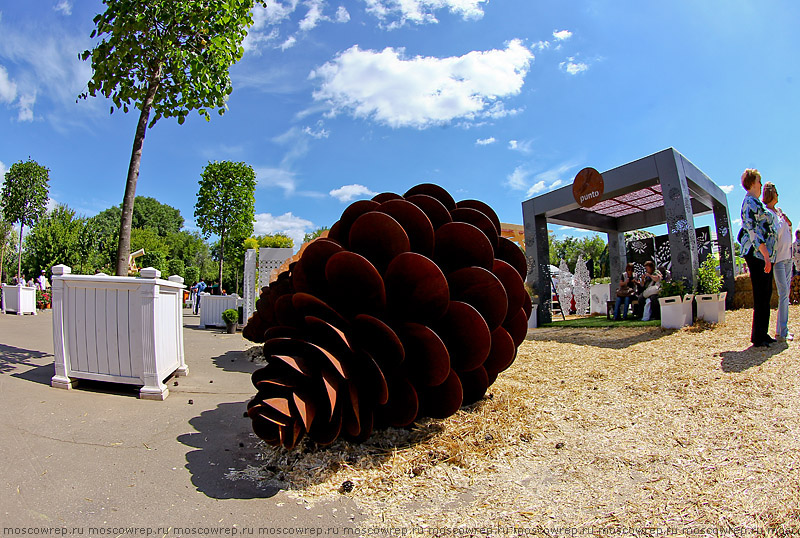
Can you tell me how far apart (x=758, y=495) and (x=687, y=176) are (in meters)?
9.98

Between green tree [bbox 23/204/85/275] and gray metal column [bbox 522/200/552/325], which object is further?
green tree [bbox 23/204/85/275]

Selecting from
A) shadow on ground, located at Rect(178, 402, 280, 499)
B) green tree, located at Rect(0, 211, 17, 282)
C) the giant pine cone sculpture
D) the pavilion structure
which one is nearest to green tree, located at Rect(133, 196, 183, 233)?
green tree, located at Rect(0, 211, 17, 282)

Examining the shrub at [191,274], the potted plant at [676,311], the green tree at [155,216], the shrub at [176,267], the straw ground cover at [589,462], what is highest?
the green tree at [155,216]

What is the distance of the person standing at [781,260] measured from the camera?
176 inches

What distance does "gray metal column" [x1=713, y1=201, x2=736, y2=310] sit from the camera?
10133mm

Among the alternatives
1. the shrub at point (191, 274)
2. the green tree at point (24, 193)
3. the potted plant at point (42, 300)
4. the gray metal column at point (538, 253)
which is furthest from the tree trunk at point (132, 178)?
the shrub at point (191, 274)

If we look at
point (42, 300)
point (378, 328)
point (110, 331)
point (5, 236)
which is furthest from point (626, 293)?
point (5, 236)

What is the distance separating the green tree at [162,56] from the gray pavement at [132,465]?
7.87ft

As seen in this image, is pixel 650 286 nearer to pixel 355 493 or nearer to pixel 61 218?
pixel 355 493

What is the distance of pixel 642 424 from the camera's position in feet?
8.48

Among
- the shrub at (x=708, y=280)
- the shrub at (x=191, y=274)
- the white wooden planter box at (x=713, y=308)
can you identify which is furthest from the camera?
the shrub at (x=191, y=274)

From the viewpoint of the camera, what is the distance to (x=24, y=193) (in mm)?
30734

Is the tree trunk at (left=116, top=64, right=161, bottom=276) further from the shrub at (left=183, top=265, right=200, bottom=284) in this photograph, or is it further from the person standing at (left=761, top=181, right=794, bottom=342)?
the shrub at (left=183, top=265, right=200, bottom=284)

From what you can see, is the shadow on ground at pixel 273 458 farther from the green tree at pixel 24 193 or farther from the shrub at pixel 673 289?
the green tree at pixel 24 193
